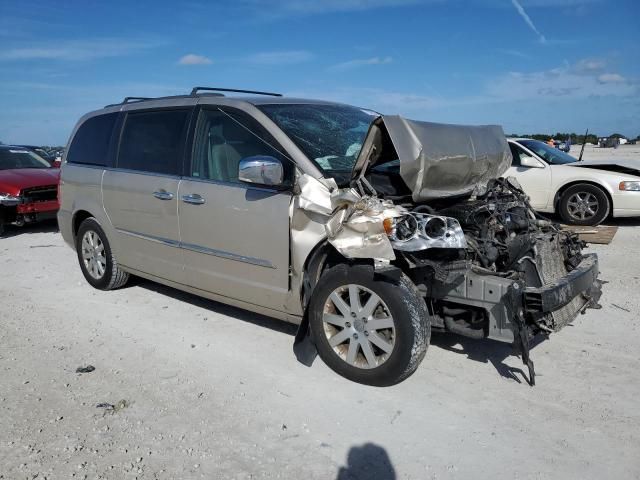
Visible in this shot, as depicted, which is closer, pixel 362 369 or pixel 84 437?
pixel 84 437

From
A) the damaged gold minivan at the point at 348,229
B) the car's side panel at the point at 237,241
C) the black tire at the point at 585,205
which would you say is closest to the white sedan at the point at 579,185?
the black tire at the point at 585,205

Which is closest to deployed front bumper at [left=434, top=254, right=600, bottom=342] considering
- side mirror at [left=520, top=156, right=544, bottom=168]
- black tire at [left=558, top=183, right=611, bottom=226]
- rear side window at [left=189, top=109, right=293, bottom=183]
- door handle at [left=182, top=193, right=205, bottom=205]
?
rear side window at [left=189, top=109, right=293, bottom=183]

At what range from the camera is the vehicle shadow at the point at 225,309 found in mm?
4816

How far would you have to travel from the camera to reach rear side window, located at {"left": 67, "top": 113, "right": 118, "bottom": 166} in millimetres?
5641

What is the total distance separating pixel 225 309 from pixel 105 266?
157 centimetres

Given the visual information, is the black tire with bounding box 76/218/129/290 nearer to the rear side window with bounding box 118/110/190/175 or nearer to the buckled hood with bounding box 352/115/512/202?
the rear side window with bounding box 118/110/190/175

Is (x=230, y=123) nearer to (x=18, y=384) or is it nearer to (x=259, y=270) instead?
(x=259, y=270)

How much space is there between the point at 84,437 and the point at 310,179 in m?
2.09

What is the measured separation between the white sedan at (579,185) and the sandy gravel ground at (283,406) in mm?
4379

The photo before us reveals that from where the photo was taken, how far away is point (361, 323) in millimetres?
3629

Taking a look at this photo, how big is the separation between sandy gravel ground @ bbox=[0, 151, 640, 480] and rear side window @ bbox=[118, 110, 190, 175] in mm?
1433

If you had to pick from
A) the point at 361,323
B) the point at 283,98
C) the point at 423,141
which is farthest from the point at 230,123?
the point at 361,323

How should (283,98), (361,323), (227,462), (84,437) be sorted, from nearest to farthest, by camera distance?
1. (227,462)
2. (84,437)
3. (361,323)
4. (283,98)

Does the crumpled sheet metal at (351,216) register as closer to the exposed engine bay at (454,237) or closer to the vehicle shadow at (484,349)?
the exposed engine bay at (454,237)
